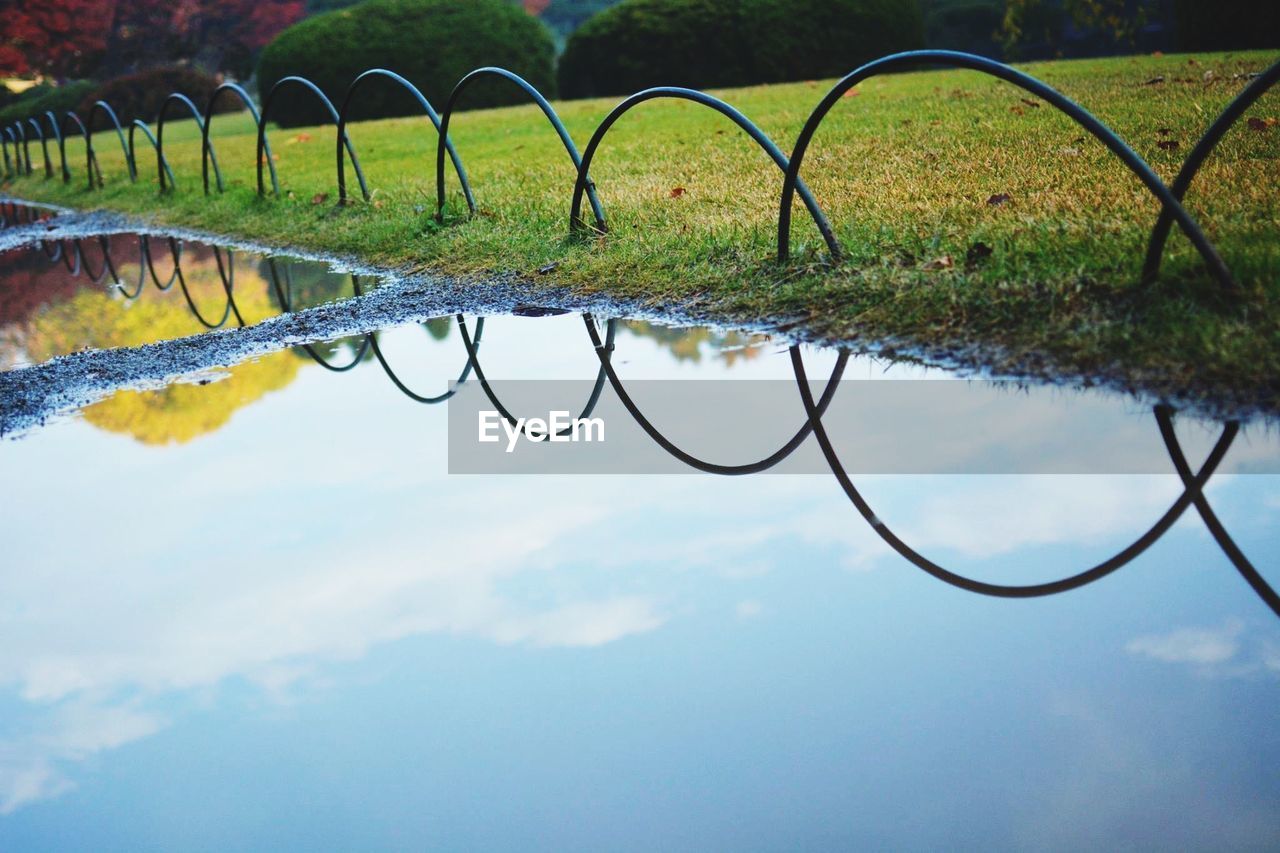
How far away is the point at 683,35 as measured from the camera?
18812 mm

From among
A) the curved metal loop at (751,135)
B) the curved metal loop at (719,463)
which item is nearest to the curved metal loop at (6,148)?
the curved metal loop at (751,135)

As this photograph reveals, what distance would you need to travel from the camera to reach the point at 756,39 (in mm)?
18641

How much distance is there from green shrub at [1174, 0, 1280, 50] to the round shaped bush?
10.7m

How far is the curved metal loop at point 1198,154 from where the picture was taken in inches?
136

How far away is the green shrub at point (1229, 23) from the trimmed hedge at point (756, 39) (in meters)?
4.06

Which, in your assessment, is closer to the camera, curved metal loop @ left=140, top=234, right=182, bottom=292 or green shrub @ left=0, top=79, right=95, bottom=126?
curved metal loop @ left=140, top=234, right=182, bottom=292

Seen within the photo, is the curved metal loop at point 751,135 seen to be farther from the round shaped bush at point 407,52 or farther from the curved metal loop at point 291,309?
the round shaped bush at point 407,52

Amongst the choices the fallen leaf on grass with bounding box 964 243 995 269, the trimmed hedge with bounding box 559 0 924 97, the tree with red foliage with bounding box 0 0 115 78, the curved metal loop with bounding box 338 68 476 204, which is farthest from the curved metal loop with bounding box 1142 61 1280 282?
the tree with red foliage with bounding box 0 0 115 78

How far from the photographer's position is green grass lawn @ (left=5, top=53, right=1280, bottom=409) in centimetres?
369

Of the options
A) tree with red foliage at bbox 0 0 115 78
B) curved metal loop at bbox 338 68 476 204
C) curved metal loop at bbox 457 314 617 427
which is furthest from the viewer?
tree with red foliage at bbox 0 0 115 78

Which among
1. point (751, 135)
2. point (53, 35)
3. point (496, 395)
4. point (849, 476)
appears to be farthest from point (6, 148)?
point (53, 35)

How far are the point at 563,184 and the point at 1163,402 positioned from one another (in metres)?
5.99

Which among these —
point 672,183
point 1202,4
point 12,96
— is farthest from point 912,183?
point 12,96

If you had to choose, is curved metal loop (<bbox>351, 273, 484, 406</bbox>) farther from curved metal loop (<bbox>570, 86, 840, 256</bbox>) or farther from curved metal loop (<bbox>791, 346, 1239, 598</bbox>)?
curved metal loop (<bbox>791, 346, 1239, 598</bbox>)
